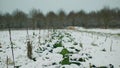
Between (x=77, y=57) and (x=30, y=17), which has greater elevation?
(x=30, y=17)

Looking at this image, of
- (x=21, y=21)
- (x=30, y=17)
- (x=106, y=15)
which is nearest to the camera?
(x=106, y=15)

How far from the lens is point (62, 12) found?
70.4 metres

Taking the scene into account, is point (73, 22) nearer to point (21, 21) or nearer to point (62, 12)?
point (62, 12)

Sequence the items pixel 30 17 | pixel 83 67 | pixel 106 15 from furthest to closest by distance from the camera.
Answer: pixel 30 17, pixel 106 15, pixel 83 67

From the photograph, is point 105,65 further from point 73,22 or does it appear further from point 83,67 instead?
point 73,22

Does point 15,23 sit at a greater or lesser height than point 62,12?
lesser

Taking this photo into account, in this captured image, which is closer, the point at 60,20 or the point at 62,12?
the point at 60,20

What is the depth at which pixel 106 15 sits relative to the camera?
54344 mm

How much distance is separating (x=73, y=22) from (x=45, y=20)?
11.4 m

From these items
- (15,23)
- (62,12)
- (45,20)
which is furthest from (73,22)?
(15,23)

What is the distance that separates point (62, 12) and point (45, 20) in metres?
9.95

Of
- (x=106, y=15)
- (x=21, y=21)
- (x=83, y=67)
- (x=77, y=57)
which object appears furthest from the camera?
(x=21, y=21)

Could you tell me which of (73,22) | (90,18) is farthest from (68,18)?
(90,18)

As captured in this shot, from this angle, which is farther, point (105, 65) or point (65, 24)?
point (65, 24)
